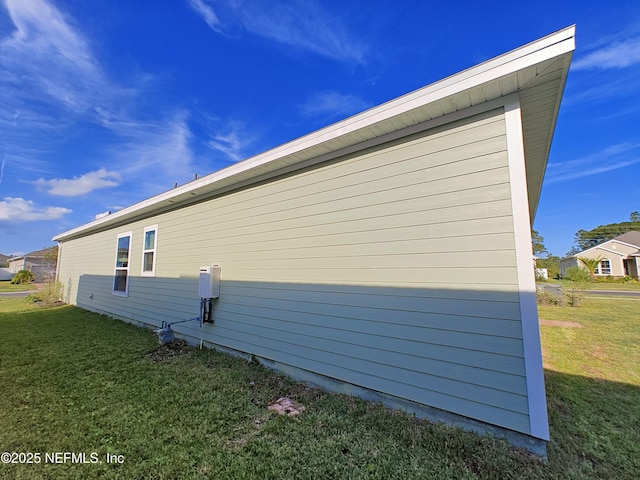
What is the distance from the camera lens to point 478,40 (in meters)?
4.27

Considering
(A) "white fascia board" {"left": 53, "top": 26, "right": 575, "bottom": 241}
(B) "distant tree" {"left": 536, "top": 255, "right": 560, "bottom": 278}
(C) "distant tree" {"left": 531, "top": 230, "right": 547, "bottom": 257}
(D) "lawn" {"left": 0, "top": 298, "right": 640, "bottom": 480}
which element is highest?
(C) "distant tree" {"left": 531, "top": 230, "right": 547, "bottom": 257}

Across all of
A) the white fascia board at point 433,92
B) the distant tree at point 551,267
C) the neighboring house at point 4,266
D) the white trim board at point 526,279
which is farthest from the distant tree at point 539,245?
the neighboring house at point 4,266

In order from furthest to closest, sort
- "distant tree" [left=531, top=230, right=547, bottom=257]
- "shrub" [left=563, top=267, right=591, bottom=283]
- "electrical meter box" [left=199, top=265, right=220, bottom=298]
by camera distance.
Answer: "distant tree" [left=531, top=230, right=547, bottom=257], "shrub" [left=563, top=267, right=591, bottom=283], "electrical meter box" [left=199, top=265, right=220, bottom=298]

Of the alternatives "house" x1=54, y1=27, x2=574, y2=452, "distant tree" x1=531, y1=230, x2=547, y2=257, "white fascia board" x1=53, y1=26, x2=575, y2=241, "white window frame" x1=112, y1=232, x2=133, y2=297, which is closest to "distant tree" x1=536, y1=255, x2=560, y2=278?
"distant tree" x1=531, y1=230, x2=547, y2=257

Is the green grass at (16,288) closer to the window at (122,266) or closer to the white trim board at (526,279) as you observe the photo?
the window at (122,266)

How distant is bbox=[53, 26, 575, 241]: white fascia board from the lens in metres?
1.88

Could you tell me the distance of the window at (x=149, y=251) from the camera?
6438mm

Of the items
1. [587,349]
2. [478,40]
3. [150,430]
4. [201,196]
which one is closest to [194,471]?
[150,430]

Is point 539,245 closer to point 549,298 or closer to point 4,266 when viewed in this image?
point 549,298

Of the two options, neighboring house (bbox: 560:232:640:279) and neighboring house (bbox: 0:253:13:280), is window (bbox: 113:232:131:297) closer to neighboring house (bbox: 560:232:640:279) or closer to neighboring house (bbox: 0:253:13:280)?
neighboring house (bbox: 560:232:640:279)

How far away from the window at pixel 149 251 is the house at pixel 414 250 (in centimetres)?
293

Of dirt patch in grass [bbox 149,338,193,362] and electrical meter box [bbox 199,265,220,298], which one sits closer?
dirt patch in grass [bbox 149,338,193,362]

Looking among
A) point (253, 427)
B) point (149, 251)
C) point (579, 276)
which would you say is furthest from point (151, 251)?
point (579, 276)

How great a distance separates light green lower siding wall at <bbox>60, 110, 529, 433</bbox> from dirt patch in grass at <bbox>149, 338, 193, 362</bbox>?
0.74 metres
